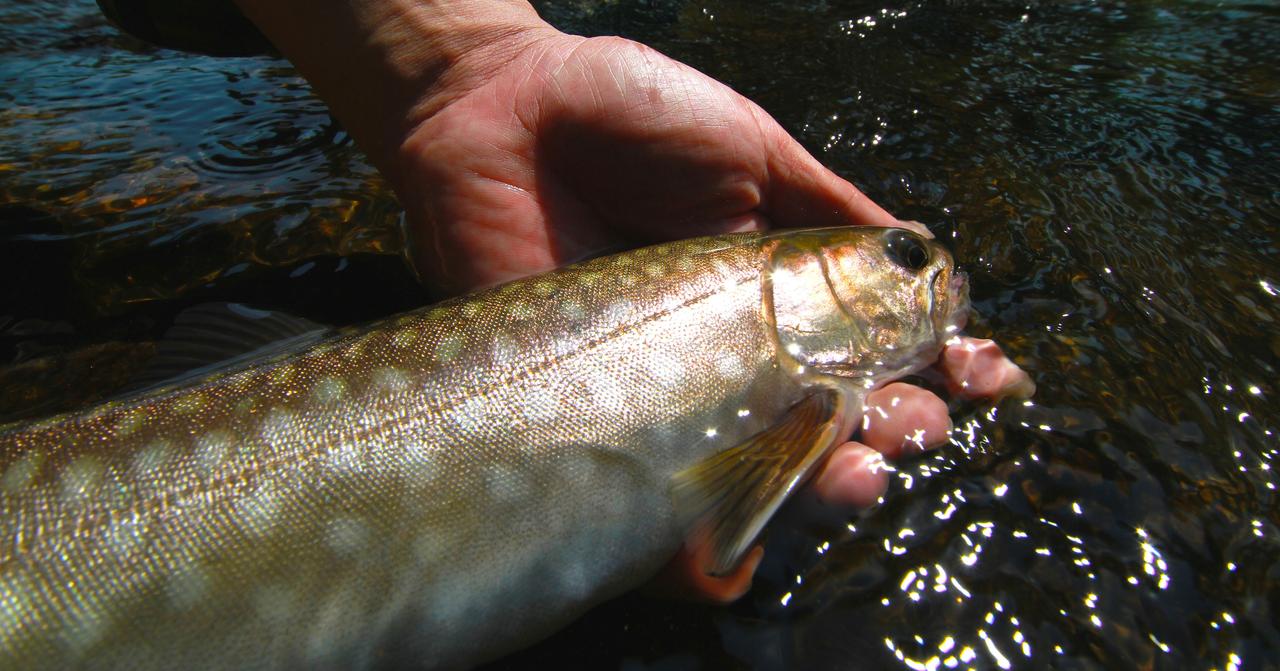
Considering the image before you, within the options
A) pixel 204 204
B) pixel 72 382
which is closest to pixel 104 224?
pixel 204 204

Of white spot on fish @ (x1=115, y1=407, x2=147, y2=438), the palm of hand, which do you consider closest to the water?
the palm of hand

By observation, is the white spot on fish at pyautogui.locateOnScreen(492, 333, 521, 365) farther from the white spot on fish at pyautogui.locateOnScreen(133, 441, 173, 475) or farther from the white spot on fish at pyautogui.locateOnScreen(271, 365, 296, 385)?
the white spot on fish at pyautogui.locateOnScreen(133, 441, 173, 475)

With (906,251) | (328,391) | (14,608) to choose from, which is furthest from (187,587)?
(906,251)

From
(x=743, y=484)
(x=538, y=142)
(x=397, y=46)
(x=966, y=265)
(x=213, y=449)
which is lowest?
(x=966, y=265)

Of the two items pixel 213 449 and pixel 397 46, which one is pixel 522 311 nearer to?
pixel 213 449

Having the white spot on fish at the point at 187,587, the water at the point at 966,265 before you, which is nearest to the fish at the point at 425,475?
the white spot on fish at the point at 187,587

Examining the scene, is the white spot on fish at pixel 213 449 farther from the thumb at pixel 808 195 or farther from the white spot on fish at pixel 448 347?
the thumb at pixel 808 195
